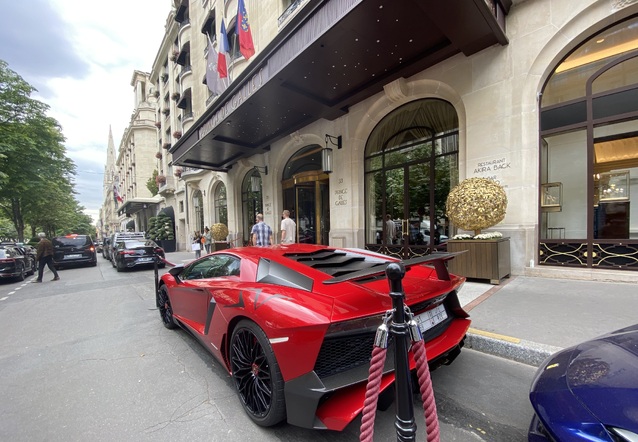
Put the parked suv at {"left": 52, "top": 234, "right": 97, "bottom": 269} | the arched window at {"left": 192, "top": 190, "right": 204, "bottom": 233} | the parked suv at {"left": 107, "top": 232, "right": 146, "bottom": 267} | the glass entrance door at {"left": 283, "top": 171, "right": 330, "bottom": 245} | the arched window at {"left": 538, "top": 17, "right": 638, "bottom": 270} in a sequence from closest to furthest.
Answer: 1. the arched window at {"left": 538, "top": 17, "right": 638, "bottom": 270}
2. the glass entrance door at {"left": 283, "top": 171, "right": 330, "bottom": 245}
3. the parked suv at {"left": 52, "top": 234, "right": 97, "bottom": 269}
4. the parked suv at {"left": 107, "top": 232, "right": 146, "bottom": 267}
5. the arched window at {"left": 192, "top": 190, "right": 204, "bottom": 233}

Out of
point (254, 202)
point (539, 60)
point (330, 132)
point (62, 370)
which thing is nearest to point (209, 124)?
point (330, 132)

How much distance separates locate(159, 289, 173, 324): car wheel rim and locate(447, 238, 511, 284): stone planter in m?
5.19

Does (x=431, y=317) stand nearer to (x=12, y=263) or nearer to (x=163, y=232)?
(x=12, y=263)

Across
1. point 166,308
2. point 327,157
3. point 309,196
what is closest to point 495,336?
point 166,308

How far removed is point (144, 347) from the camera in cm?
366

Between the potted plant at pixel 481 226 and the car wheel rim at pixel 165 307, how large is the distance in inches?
204

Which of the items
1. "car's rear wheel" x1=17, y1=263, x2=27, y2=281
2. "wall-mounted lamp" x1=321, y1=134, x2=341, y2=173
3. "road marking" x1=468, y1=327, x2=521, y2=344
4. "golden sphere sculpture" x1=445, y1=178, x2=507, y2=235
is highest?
"wall-mounted lamp" x1=321, y1=134, x2=341, y2=173

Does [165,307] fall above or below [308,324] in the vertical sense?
below

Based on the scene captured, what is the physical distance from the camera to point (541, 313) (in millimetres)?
3686

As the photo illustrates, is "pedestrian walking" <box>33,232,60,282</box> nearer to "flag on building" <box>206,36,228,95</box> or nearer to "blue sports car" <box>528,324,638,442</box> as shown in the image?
"flag on building" <box>206,36,228,95</box>

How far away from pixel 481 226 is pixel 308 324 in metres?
4.98

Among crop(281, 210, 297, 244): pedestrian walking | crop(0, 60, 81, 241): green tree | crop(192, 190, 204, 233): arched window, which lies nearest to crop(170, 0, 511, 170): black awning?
crop(281, 210, 297, 244): pedestrian walking

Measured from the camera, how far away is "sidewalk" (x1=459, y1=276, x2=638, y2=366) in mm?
2926

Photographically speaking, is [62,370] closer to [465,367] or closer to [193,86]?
[465,367]
